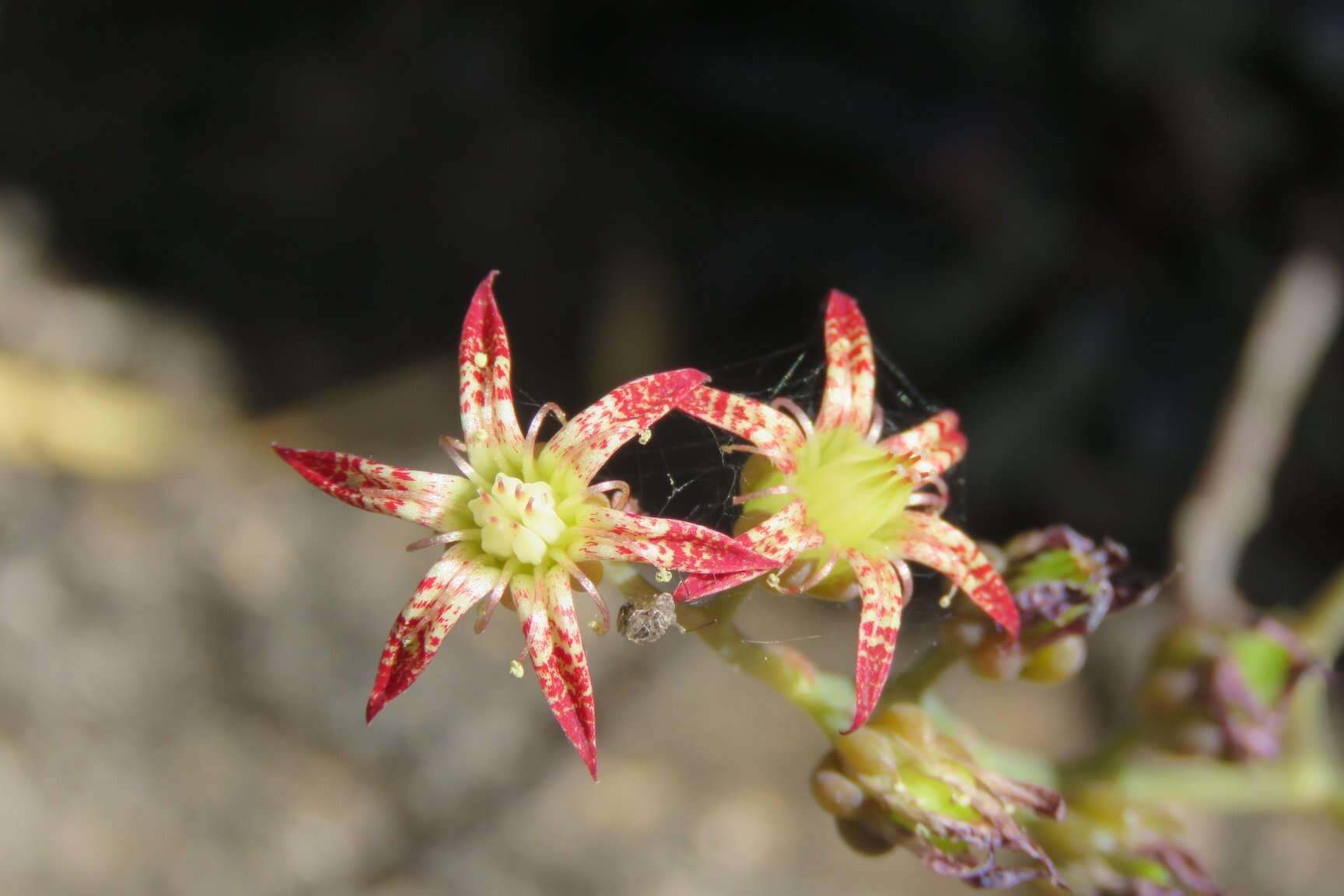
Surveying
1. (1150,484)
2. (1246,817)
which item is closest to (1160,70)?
(1150,484)

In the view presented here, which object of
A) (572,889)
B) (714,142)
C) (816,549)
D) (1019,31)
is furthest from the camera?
(714,142)

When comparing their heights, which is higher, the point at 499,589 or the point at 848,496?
the point at 848,496

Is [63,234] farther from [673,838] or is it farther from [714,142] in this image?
[673,838]

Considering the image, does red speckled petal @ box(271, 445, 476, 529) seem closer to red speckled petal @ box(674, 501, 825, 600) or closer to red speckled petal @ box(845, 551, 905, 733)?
red speckled petal @ box(674, 501, 825, 600)

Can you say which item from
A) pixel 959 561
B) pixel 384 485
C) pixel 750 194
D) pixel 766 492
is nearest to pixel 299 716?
pixel 750 194

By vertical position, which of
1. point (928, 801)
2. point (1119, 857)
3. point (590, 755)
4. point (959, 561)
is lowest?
point (1119, 857)

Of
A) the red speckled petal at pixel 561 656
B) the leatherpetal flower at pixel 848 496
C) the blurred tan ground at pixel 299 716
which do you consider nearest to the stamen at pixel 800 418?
the leatherpetal flower at pixel 848 496

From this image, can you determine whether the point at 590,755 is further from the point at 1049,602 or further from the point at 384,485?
the point at 1049,602

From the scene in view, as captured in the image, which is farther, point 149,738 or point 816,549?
point 149,738
